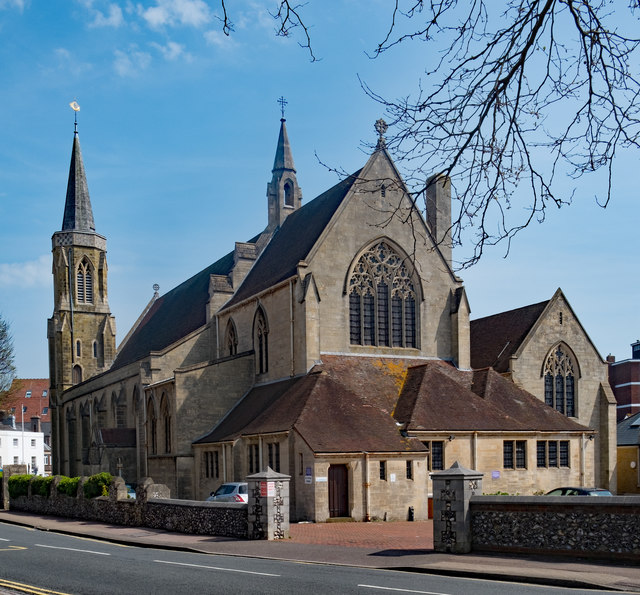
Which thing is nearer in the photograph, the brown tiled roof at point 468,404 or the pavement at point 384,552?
the pavement at point 384,552

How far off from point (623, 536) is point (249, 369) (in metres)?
25.3

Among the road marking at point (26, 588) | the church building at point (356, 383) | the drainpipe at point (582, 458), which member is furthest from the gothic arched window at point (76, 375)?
the road marking at point (26, 588)

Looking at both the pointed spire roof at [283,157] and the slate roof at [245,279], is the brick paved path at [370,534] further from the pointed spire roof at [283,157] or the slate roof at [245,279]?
the pointed spire roof at [283,157]

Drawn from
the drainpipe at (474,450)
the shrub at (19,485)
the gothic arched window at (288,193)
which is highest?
the gothic arched window at (288,193)

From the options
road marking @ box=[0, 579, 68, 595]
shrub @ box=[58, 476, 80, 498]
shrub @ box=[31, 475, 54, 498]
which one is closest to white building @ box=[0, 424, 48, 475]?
shrub @ box=[31, 475, 54, 498]

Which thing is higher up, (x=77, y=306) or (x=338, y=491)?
(x=77, y=306)

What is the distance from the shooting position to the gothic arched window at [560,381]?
3962 centimetres

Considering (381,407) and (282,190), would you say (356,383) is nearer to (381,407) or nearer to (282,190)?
(381,407)

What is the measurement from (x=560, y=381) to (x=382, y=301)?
1058 centimetres

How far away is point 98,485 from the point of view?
3069 cm

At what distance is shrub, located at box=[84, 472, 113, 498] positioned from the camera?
30.1 meters

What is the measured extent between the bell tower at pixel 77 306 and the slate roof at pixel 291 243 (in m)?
23.1

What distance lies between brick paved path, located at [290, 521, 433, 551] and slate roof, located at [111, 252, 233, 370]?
2091 cm

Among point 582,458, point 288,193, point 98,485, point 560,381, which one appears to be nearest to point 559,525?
point 582,458
